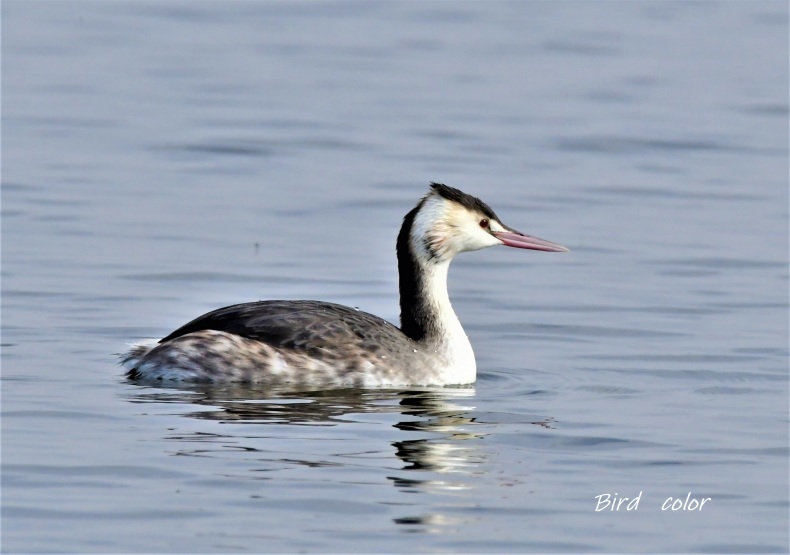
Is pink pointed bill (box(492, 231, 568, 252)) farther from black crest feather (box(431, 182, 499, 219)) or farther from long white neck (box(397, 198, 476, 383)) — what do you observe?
long white neck (box(397, 198, 476, 383))

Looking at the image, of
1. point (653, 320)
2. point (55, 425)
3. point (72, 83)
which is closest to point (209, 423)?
point (55, 425)

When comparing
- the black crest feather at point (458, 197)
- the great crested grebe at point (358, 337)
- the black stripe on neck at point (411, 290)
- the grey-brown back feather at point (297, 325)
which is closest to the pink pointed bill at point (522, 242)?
the great crested grebe at point (358, 337)

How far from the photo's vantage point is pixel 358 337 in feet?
34.7

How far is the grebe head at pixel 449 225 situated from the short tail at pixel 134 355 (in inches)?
69.8

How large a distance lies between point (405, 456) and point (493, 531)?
3.70 ft

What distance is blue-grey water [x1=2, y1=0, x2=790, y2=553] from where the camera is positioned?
7.89 metres

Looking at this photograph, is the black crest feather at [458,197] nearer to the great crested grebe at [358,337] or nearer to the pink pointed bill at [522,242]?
the great crested grebe at [358,337]

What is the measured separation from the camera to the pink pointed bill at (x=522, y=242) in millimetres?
11195

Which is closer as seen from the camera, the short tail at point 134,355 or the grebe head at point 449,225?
the short tail at point 134,355

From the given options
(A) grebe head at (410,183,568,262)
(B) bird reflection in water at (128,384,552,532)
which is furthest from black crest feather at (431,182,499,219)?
(B) bird reflection in water at (128,384,552,532)

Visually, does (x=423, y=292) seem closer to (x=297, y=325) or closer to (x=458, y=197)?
(x=458, y=197)

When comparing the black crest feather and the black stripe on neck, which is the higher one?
the black crest feather

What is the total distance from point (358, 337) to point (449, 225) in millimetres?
996

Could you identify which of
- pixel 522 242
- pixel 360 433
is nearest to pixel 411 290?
pixel 522 242
